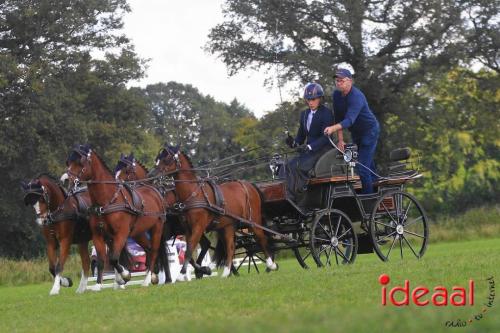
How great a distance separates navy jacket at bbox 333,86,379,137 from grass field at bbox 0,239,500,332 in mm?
2978

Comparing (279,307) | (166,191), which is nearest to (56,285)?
(166,191)

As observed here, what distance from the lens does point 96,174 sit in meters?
15.2

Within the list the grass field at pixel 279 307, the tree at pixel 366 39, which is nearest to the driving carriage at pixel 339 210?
the grass field at pixel 279 307

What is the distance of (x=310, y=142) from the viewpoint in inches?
631

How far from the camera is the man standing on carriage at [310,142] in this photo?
15.8 m

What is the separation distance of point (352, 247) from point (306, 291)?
5.03 m

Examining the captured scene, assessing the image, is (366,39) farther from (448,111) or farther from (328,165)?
(328,165)

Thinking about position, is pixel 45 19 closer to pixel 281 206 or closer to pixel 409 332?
pixel 281 206

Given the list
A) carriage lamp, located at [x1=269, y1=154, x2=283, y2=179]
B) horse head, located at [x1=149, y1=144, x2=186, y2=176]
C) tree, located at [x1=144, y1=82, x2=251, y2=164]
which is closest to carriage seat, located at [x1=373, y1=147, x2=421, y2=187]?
carriage lamp, located at [x1=269, y1=154, x2=283, y2=179]

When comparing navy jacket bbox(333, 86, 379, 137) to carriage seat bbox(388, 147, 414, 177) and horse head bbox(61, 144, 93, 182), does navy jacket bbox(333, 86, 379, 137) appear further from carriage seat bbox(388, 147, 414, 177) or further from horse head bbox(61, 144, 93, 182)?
horse head bbox(61, 144, 93, 182)

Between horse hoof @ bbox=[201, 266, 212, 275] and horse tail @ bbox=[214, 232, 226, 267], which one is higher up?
horse tail @ bbox=[214, 232, 226, 267]

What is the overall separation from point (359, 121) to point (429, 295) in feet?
22.0

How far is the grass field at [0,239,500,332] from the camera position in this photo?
7.93 m

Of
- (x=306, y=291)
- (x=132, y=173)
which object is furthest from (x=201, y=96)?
(x=306, y=291)
